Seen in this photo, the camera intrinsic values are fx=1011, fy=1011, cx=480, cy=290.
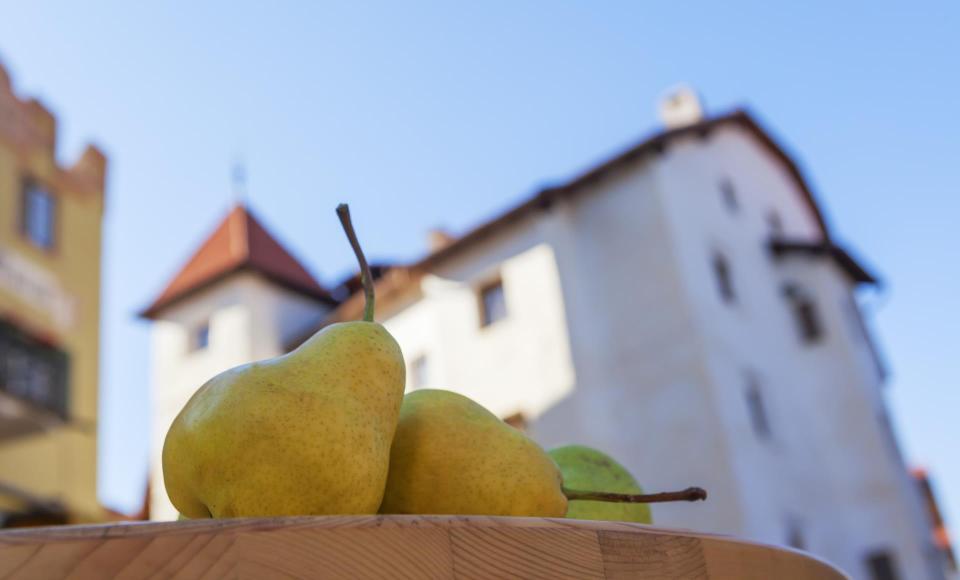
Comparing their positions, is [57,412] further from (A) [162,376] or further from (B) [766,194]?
(B) [766,194]

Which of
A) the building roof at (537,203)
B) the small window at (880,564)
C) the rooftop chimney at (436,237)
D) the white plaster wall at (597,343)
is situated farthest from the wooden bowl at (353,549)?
the rooftop chimney at (436,237)

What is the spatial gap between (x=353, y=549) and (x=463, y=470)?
0.58m

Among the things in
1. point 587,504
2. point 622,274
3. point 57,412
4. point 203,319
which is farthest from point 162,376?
point 587,504

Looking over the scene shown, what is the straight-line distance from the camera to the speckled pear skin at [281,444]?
1.30 meters

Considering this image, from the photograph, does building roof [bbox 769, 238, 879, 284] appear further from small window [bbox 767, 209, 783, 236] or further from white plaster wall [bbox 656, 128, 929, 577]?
small window [bbox 767, 209, 783, 236]

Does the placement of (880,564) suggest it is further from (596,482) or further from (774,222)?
(596,482)

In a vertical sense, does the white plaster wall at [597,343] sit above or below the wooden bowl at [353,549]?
above

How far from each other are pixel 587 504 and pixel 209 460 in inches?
26.9

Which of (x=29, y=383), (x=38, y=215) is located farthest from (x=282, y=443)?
(x=38, y=215)

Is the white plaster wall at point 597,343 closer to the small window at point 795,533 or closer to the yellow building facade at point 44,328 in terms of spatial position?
the small window at point 795,533

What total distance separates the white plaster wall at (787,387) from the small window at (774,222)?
0.80 meters

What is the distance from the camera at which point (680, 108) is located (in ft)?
73.8

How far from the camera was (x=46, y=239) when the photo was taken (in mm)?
19016

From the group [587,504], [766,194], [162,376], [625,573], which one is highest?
[766,194]
